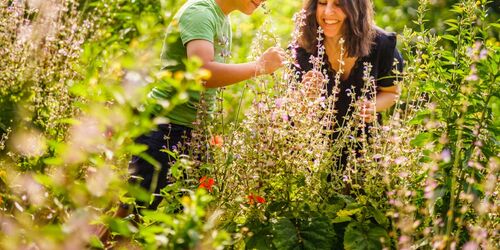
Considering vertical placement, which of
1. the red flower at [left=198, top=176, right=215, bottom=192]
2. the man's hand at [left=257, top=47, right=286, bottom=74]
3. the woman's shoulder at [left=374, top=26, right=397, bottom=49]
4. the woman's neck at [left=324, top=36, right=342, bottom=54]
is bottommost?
the red flower at [left=198, top=176, right=215, bottom=192]

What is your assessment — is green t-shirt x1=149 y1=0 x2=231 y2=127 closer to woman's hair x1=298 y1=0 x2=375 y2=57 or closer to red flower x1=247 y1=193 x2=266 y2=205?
woman's hair x1=298 y1=0 x2=375 y2=57

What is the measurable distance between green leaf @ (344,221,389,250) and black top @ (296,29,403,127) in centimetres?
121

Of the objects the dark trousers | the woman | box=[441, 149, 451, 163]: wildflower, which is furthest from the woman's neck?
box=[441, 149, 451, 163]: wildflower

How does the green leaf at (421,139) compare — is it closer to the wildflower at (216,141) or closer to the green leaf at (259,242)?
the green leaf at (259,242)

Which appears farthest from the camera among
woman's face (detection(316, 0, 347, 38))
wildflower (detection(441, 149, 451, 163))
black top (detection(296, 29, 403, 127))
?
black top (detection(296, 29, 403, 127))

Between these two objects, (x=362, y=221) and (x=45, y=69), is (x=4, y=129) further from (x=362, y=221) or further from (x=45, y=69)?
(x=362, y=221)

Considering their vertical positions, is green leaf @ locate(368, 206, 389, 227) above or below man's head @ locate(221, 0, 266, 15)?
below

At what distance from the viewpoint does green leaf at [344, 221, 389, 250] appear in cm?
260

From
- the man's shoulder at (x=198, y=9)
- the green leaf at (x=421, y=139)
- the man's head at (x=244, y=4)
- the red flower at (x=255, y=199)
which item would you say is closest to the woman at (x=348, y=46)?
the man's head at (x=244, y=4)

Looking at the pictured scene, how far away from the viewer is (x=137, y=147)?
1.62 metres

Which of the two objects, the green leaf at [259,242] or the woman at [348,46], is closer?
the green leaf at [259,242]

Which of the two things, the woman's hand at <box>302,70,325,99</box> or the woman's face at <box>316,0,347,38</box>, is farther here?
the woman's face at <box>316,0,347,38</box>

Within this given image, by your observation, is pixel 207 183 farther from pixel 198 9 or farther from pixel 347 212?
pixel 198 9

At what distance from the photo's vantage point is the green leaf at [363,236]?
2602 mm
